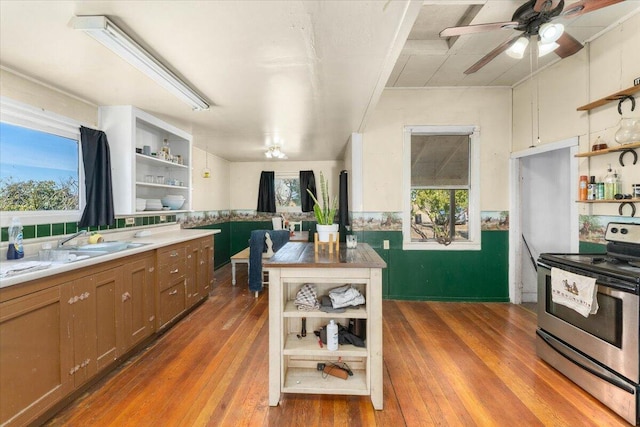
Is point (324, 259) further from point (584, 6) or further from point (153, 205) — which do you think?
point (153, 205)

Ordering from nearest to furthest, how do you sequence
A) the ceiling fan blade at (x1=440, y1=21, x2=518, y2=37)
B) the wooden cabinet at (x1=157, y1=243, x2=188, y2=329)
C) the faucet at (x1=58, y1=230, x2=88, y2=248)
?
1. the ceiling fan blade at (x1=440, y1=21, x2=518, y2=37)
2. the faucet at (x1=58, y1=230, x2=88, y2=248)
3. the wooden cabinet at (x1=157, y1=243, x2=188, y2=329)

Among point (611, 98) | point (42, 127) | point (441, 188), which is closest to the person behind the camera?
point (42, 127)

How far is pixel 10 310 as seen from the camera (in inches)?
59.7

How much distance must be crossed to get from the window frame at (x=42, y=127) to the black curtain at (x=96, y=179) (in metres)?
0.07

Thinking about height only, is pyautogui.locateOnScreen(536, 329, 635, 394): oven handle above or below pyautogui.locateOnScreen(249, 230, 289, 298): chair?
below

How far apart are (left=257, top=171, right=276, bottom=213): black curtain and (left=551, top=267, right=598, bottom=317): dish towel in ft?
16.7

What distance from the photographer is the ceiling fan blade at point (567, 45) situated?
203cm

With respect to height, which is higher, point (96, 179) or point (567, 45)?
point (567, 45)

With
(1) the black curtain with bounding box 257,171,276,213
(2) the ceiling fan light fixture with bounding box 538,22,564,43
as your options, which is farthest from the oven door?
(1) the black curtain with bounding box 257,171,276,213

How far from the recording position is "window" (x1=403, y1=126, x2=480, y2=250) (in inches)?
151

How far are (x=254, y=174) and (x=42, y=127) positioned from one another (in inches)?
170

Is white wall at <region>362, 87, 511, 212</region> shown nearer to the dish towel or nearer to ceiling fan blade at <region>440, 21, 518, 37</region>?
the dish towel

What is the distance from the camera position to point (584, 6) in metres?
1.76

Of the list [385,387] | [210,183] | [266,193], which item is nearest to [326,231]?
[385,387]
